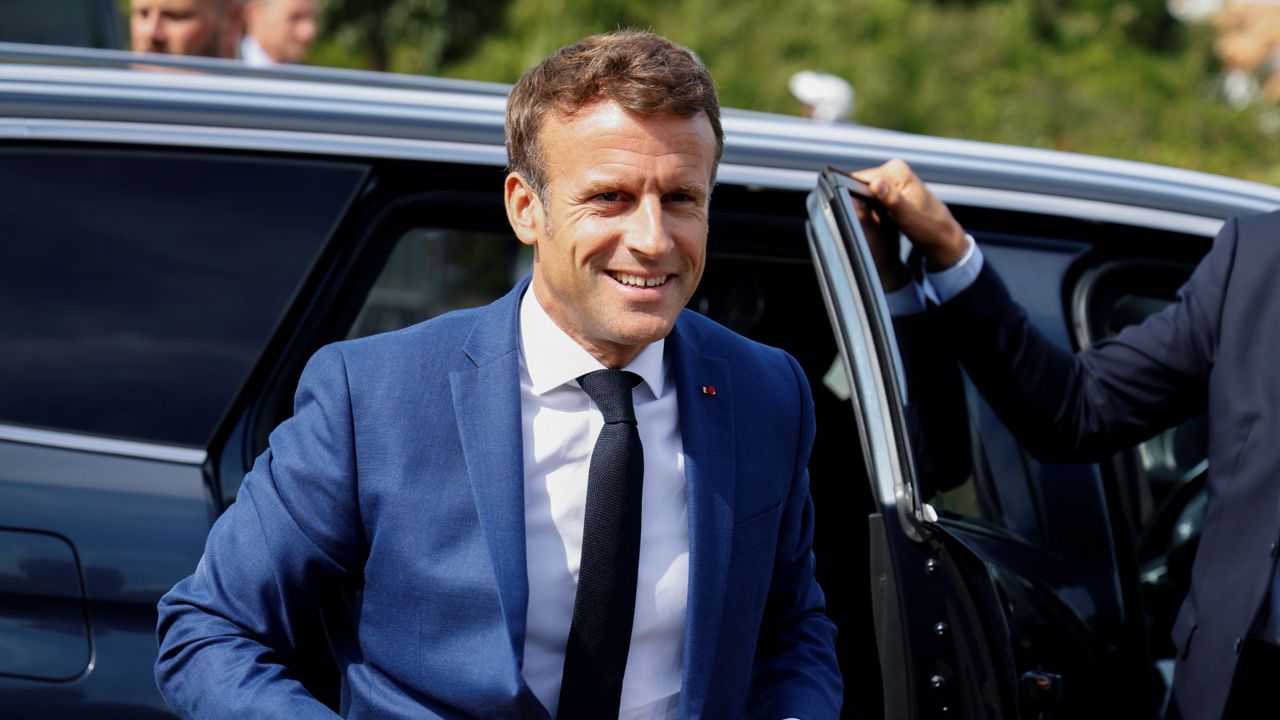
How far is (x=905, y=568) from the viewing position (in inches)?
77.8

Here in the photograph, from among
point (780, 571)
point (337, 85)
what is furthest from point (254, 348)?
point (780, 571)

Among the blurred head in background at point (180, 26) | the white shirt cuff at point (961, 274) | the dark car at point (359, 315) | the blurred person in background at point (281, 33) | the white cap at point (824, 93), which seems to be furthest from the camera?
the blurred person in background at point (281, 33)

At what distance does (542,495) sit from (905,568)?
549 mm

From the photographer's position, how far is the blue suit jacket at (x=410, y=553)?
1647 millimetres

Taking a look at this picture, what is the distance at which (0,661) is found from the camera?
208 cm

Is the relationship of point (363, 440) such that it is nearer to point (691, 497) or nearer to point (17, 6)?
point (691, 497)

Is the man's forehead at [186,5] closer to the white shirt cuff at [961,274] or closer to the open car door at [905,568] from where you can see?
the white shirt cuff at [961,274]

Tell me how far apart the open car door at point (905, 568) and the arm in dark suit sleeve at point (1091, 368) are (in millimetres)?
441

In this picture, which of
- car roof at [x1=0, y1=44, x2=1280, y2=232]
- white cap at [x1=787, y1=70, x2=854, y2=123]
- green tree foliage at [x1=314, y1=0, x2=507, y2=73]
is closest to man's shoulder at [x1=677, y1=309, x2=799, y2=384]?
car roof at [x1=0, y1=44, x2=1280, y2=232]

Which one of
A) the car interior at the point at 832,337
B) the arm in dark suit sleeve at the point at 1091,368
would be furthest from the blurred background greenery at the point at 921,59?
the arm in dark suit sleeve at the point at 1091,368

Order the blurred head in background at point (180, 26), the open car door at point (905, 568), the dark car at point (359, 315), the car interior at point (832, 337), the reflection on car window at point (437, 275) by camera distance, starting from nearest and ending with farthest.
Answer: the open car door at point (905, 568), the dark car at point (359, 315), the car interior at point (832, 337), the reflection on car window at point (437, 275), the blurred head in background at point (180, 26)

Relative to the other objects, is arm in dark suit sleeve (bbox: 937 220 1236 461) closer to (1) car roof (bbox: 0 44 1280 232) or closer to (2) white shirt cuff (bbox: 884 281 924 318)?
(2) white shirt cuff (bbox: 884 281 924 318)

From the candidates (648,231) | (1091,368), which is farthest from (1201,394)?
(648,231)

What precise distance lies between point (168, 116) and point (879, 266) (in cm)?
118
